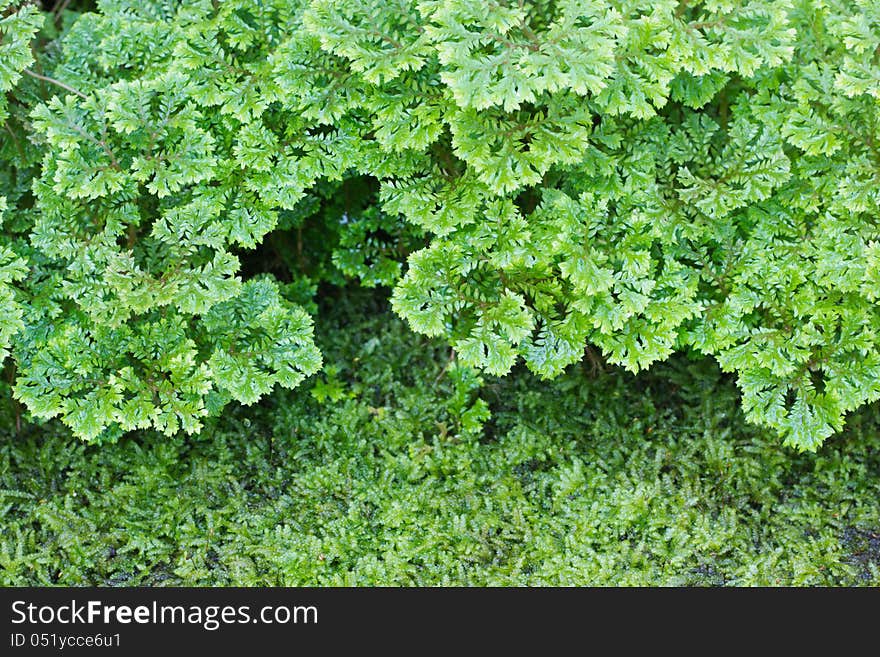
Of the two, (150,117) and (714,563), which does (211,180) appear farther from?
(714,563)

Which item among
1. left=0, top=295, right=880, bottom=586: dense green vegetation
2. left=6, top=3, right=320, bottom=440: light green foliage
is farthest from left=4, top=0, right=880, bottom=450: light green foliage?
left=0, top=295, right=880, bottom=586: dense green vegetation

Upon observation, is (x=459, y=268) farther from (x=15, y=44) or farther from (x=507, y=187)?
(x=15, y=44)

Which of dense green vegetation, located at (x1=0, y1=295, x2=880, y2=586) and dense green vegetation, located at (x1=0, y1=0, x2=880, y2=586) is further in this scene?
dense green vegetation, located at (x1=0, y1=295, x2=880, y2=586)

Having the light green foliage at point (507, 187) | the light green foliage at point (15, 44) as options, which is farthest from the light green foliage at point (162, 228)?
the light green foliage at point (15, 44)

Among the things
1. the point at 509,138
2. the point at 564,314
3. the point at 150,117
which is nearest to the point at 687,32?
the point at 509,138

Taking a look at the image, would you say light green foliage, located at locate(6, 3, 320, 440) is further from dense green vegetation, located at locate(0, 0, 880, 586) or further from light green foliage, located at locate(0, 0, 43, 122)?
light green foliage, located at locate(0, 0, 43, 122)
